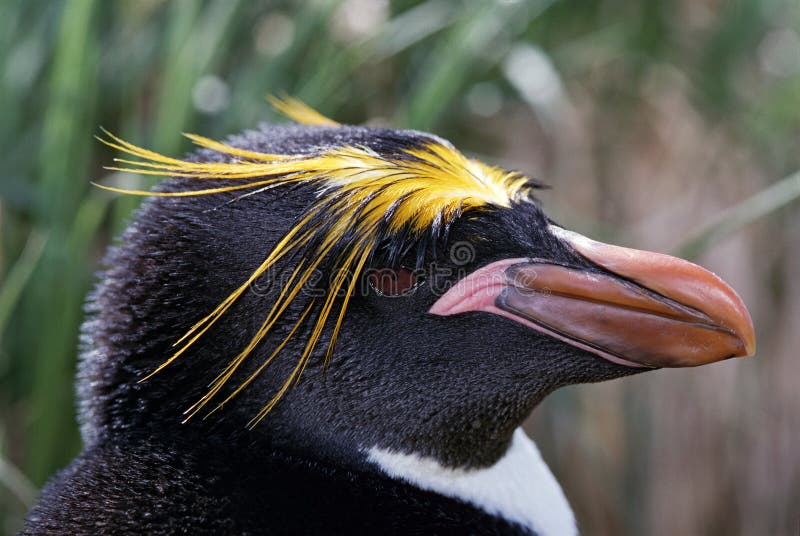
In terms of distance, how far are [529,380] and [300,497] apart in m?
0.34

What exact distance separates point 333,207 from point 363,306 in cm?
14

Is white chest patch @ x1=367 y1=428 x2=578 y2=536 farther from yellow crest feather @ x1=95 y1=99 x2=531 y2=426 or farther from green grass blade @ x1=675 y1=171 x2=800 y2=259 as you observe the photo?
green grass blade @ x1=675 y1=171 x2=800 y2=259

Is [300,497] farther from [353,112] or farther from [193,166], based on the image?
[353,112]

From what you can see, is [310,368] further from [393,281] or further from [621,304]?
[621,304]

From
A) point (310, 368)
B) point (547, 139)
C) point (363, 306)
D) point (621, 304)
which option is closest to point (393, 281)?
point (363, 306)

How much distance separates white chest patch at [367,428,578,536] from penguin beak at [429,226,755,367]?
22cm

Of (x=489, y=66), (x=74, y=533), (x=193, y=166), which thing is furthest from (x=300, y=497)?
(x=489, y=66)

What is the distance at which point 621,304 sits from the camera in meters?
1.27

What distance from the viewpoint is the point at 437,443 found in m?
1.37

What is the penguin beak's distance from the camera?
1.24m

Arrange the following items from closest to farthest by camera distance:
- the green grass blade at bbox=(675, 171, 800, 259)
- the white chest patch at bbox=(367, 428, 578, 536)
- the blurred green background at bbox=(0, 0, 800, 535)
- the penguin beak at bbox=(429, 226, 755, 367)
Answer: the penguin beak at bbox=(429, 226, 755, 367), the white chest patch at bbox=(367, 428, 578, 536), the green grass blade at bbox=(675, 171, 800, 259), the blurred green background at bbox=(0, 0, 800, 535)

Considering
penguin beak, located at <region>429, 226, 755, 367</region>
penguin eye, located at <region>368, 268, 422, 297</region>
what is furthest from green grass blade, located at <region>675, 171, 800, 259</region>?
penguin eye, located at <region>368, 268, 422, 297</region>

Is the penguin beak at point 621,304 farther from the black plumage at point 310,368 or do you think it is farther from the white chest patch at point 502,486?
the white chest patch at point 502,486

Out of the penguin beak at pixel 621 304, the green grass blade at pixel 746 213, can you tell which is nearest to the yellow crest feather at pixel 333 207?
the penguin beak at pixel 621 304
